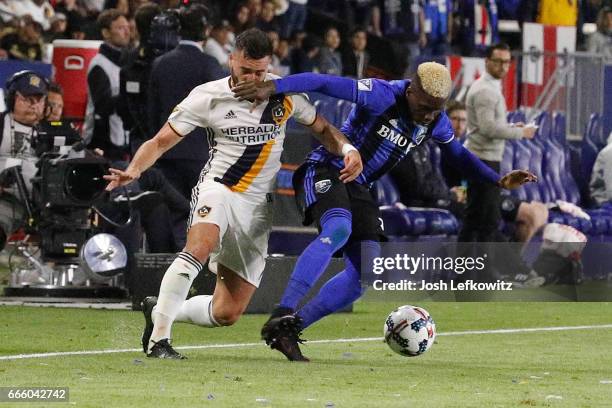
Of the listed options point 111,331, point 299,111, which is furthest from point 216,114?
point 111,331

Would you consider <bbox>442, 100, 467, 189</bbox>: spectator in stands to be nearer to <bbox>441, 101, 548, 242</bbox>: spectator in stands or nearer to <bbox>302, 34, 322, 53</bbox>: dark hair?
<bbox>441, 101, 548, 242</bbox>: spectator in stands

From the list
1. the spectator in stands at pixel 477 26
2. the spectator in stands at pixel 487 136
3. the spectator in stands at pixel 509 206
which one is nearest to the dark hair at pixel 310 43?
the spectator in stands at pixel 477 26

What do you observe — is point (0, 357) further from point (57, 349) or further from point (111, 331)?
point (111, 331)

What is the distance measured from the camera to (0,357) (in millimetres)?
9906

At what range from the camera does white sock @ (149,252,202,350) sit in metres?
9.56

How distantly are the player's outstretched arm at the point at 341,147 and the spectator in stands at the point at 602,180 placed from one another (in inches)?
399

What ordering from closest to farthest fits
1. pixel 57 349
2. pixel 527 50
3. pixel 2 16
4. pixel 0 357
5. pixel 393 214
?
pixel 0 357
pixel 57 349
pixel 393 214
pixel 2 16
pixel 527 50

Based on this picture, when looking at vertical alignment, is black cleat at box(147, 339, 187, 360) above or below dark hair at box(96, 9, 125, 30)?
below

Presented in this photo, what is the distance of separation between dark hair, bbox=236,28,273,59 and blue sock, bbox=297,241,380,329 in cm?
133

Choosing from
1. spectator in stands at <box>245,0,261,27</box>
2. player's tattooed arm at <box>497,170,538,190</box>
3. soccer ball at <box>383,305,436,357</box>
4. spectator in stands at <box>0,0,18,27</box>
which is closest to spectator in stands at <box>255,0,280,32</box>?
spectator in stands at <box>245,0,261,27</box>

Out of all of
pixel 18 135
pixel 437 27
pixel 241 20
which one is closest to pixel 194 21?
pixel 18 135

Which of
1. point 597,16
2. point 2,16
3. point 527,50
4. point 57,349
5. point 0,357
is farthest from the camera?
point 597,16

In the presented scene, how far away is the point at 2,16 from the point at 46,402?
13.4m

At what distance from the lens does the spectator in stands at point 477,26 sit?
25.7 m
